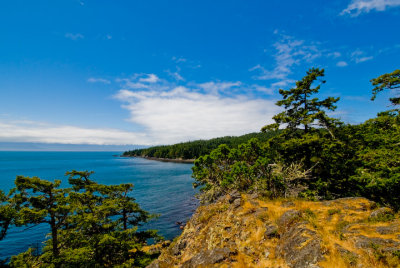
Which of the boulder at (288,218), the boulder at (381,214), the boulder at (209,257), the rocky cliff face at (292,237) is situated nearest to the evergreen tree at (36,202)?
the rocky cliff face at (292,237)

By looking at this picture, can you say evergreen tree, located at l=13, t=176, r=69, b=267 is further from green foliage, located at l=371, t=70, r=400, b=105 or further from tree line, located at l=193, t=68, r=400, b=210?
green foliage, located at l=371, t=70, r=400, b=105

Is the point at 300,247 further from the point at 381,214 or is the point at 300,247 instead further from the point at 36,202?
the point at 36,202

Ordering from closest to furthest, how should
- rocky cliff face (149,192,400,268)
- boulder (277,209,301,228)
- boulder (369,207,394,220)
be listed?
rocky cliff face (149,192,400,268) → boulder (369,207,394,220) → boulder (277,209,301,228)

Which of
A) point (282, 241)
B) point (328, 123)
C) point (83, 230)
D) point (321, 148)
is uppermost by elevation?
point (328, 123)

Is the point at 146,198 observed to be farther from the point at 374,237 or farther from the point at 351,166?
the point at 374,237

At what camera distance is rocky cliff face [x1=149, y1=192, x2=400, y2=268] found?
872 centimetres

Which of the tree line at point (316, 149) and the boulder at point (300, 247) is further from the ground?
the tree line at point (316, 149)

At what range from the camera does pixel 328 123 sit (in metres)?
19.5

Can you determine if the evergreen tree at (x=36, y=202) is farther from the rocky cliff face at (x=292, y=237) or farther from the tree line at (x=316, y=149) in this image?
the tree line at (x=316, y=149)

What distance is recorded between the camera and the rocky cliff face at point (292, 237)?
8719 millimetres

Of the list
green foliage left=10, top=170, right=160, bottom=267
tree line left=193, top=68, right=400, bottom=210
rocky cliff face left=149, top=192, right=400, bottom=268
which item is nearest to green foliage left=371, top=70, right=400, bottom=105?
tree line left=193, top=68, right=400, bottom=210

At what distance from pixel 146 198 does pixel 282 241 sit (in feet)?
157

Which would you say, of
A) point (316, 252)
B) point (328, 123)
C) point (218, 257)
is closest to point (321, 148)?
point (328, 123)

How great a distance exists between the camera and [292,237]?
36.5 ft
